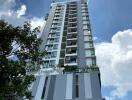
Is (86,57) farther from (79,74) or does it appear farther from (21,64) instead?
(21,64)

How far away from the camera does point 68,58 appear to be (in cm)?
7312

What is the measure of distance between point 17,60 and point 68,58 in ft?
170

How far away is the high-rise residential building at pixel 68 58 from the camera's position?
190 ft

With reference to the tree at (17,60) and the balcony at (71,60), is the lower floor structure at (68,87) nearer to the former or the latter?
the balcony at (71,60)

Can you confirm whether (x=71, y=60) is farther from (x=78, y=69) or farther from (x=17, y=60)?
(x=17, y=60)

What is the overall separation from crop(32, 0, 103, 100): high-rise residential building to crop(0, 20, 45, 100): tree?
3426cm

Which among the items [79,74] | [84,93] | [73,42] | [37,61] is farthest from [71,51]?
[37,61]

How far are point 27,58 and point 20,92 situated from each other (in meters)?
2.72

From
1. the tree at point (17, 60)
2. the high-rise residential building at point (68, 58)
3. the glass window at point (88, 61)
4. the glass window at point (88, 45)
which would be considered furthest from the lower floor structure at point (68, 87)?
the tree at point (17, 60)

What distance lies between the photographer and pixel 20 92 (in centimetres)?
2075

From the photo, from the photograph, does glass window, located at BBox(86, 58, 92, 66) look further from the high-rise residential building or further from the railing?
the railing

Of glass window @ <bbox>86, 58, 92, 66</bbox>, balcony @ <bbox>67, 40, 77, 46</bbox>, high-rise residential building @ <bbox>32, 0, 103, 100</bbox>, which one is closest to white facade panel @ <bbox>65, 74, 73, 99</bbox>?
high-rise residential building @ <bbox>32, 0, 103, 100</bbox>

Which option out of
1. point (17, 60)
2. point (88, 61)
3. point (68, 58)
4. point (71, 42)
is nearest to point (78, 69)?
point (88, 61)

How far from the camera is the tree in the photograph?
20.1m
